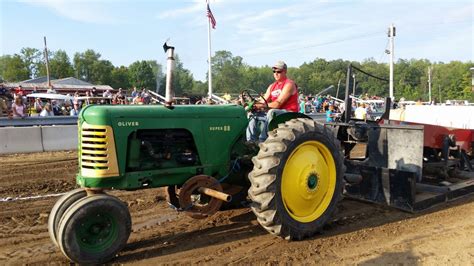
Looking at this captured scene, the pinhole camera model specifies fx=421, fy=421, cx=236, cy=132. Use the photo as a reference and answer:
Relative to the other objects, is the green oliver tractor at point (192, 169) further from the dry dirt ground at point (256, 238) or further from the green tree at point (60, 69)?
the green tree at point (60, 69)

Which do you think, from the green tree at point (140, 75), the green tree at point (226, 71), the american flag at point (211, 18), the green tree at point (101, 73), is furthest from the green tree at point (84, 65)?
the american flag at point (211, 18)

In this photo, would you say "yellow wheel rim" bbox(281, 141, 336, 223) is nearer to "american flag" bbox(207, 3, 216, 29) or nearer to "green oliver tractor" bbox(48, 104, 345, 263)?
"green oliver tractor" bbox(48, 104, 345, 263)

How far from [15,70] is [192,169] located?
84.4m

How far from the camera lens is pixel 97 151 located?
401 cm

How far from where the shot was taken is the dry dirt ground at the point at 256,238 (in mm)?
4051

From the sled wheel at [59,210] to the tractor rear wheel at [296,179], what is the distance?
1737 millimetres

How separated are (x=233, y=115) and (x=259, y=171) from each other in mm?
899

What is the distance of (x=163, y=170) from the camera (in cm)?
442

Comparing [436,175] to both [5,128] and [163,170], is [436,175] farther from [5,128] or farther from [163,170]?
[5,128]

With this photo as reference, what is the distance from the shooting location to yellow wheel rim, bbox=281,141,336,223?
459cm

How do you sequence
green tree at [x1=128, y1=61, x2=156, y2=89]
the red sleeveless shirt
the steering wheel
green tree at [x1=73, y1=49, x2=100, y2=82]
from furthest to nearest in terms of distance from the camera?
green tree at [x1=73, y1=49, x2=100, y2=82], green tree at [x1=128, y1=61, x2=156, y2=89], the red sleeveless shirt, the steering wheel

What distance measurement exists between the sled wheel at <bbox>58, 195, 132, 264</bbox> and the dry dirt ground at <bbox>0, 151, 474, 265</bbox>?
22 cm

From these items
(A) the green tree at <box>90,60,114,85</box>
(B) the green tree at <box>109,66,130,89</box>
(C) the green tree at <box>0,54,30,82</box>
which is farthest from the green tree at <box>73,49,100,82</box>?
(C) the green tree at <box>0,54,30,82</box>

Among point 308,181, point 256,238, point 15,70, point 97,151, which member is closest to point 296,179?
point 308,181
